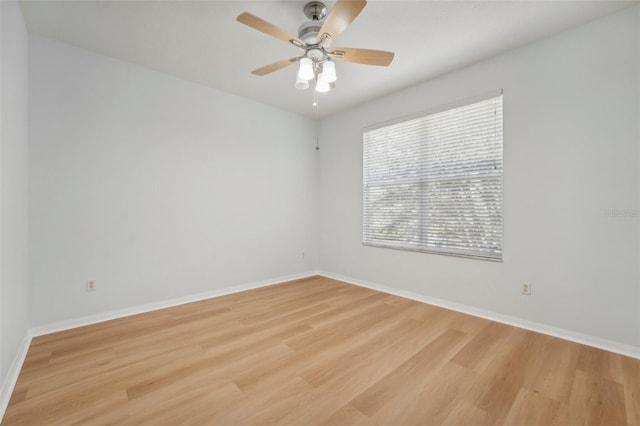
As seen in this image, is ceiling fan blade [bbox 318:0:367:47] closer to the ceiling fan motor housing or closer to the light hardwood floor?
the ceiling fan motor housing

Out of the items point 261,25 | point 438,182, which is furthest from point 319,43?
point 438,182

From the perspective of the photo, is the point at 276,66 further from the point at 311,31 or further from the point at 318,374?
the point at 318,374

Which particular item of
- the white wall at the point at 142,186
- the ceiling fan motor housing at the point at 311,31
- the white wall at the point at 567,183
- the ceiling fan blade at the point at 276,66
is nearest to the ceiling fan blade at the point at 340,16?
the ceiling fan motor housing at the point at 311,31

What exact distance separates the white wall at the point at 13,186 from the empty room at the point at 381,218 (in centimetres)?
3

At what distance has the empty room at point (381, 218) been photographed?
168cm

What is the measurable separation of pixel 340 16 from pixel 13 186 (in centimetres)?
245

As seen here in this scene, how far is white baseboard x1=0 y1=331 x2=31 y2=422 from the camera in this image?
4.95ft

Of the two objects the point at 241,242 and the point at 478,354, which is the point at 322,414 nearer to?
the point at 478,354

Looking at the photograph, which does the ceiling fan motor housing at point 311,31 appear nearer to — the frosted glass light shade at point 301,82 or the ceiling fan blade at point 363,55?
the ceiling fan blade at point 363,55

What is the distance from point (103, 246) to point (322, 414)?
2591 millimetres

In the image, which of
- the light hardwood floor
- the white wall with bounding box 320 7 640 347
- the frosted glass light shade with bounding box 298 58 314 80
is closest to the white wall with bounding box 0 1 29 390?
the light hardwood floor

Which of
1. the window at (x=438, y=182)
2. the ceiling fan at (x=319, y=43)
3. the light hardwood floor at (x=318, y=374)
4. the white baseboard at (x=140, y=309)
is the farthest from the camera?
the window at (x=438, y=182)

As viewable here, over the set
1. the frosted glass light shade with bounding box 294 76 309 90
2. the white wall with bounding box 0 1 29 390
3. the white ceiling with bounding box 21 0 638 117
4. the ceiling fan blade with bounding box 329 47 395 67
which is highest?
the white ceiling with bounding box 21 0 638 117

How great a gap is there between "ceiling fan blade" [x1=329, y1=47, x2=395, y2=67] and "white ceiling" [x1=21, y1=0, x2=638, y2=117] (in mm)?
343
